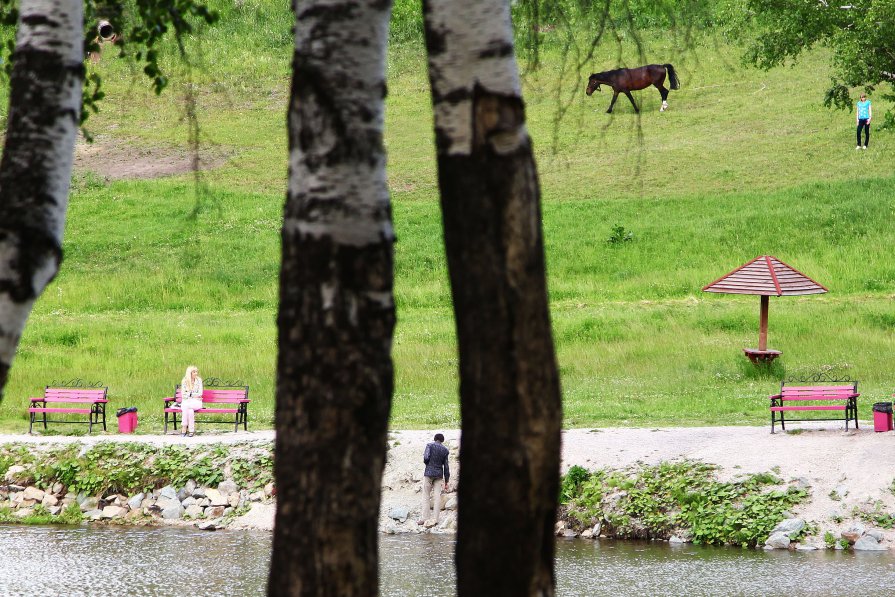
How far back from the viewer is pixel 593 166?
163 ft

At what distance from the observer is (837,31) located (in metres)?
24.1

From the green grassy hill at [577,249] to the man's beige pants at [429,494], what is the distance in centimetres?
363

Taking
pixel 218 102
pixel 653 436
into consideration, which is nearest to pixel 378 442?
pixel 653 436

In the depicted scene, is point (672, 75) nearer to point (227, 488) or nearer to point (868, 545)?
point (868, 545)

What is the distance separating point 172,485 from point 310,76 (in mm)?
15299

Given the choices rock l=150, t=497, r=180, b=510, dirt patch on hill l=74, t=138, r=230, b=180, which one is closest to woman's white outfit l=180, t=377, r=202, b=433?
rock l=150, t=497, r=180, b=510

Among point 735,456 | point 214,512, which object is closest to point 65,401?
point 214,512

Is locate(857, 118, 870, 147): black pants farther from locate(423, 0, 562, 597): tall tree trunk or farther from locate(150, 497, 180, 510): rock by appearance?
locate(423, 0, 562, 597): tall tree trunk

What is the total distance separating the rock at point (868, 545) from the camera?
15328 millimetres

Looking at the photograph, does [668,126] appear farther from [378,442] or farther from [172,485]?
[378,442]

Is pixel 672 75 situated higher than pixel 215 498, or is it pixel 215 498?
pixel 672 75

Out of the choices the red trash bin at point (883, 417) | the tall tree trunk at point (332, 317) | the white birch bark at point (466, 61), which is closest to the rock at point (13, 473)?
the red trash bin at point (883, 417)

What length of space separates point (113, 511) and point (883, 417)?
12.3 m

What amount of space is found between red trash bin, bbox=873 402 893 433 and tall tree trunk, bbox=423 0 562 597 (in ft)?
50.1
